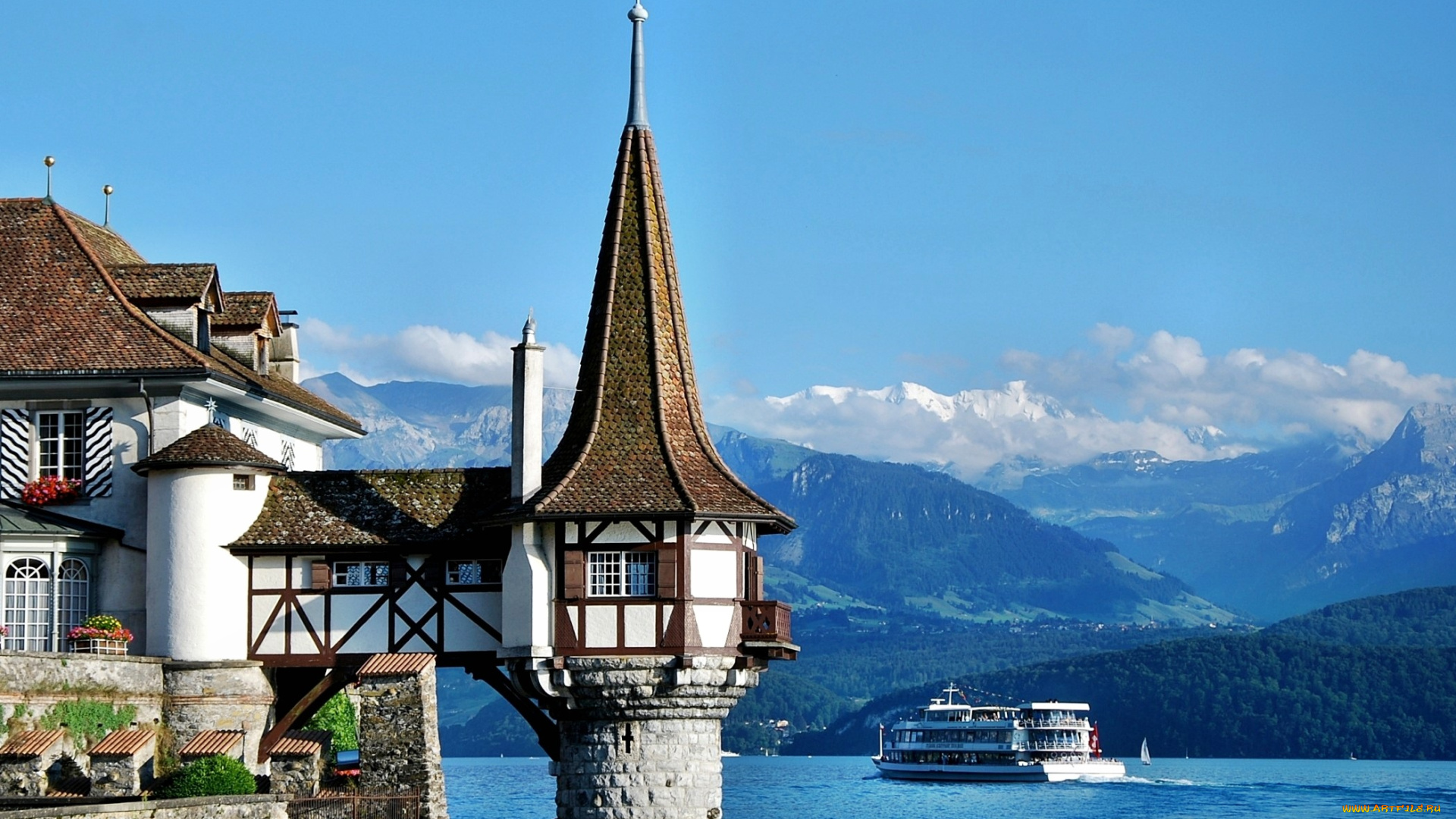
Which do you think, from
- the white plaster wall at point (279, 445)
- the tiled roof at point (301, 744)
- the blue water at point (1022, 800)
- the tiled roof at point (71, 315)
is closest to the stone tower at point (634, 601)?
the tiled roof at point (301, 744)

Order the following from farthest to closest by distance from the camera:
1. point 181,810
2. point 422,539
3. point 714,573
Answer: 1. point 422,539
2. point 714,573
3. point 181,810

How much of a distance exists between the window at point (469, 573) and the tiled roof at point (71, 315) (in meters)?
→ 5.59

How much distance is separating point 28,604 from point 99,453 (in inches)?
127

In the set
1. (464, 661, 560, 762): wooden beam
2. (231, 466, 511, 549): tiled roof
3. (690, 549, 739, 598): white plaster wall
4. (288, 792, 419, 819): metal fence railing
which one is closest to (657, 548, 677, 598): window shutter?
(690, 549, 739, 598): white plaster wall

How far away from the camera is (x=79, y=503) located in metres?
41.0

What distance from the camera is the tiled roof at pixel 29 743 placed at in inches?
1364

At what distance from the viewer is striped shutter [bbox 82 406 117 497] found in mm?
40906

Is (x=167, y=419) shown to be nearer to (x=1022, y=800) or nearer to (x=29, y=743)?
(x=29, y=743)

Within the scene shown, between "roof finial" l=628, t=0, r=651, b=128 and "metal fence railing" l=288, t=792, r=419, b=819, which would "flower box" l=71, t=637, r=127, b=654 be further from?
"roof finial" l=628, t=0, r=651, b=128

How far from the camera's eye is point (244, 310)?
1811 inches

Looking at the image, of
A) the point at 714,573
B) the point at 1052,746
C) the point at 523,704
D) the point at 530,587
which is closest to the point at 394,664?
the point at 530,587

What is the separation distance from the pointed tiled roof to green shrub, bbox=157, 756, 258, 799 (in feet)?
22.1

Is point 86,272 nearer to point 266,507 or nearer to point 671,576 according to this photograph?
point 266,507

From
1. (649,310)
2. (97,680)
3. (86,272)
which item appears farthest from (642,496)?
(86,272)
